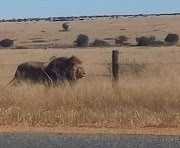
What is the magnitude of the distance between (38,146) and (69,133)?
144 centimetres

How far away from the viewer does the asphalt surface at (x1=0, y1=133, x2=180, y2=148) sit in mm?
8797

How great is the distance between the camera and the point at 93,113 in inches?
462

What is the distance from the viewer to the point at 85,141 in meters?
9.20

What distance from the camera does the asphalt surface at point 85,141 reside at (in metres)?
8.80

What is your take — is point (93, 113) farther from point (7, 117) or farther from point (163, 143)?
point (163, 143)

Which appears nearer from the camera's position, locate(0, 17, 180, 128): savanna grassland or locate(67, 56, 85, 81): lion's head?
locate(0, 17, 180, 128): savanna grassland

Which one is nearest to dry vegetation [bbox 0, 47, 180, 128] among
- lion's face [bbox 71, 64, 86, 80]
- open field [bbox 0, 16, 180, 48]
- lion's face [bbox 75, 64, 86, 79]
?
lion's face [bbox 71, 64, 86, 80]

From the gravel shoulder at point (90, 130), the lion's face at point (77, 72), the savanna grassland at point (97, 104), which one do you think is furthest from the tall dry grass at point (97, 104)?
the lion's face at point (77, 72)

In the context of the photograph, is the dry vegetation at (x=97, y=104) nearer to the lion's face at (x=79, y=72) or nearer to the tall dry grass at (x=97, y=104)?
the tall dry grass at (x=97, y=104)

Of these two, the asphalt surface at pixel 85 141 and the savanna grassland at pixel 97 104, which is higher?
the asphalt surface at pixel 85 141

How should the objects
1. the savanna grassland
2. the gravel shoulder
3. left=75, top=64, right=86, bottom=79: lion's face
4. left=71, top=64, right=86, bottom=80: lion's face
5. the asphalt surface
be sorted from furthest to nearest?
left=75, top=64, right=86, bottom=79: lion's face
left=71, top=64, right=86, bottom=80: lion's face
the savanna grassland
the gravel shoulder
the asphalt surface

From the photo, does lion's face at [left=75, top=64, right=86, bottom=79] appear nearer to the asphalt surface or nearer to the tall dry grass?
the tall dry grass

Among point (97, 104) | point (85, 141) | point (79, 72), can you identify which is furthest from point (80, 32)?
point (85, 141)

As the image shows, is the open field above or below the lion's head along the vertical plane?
below
